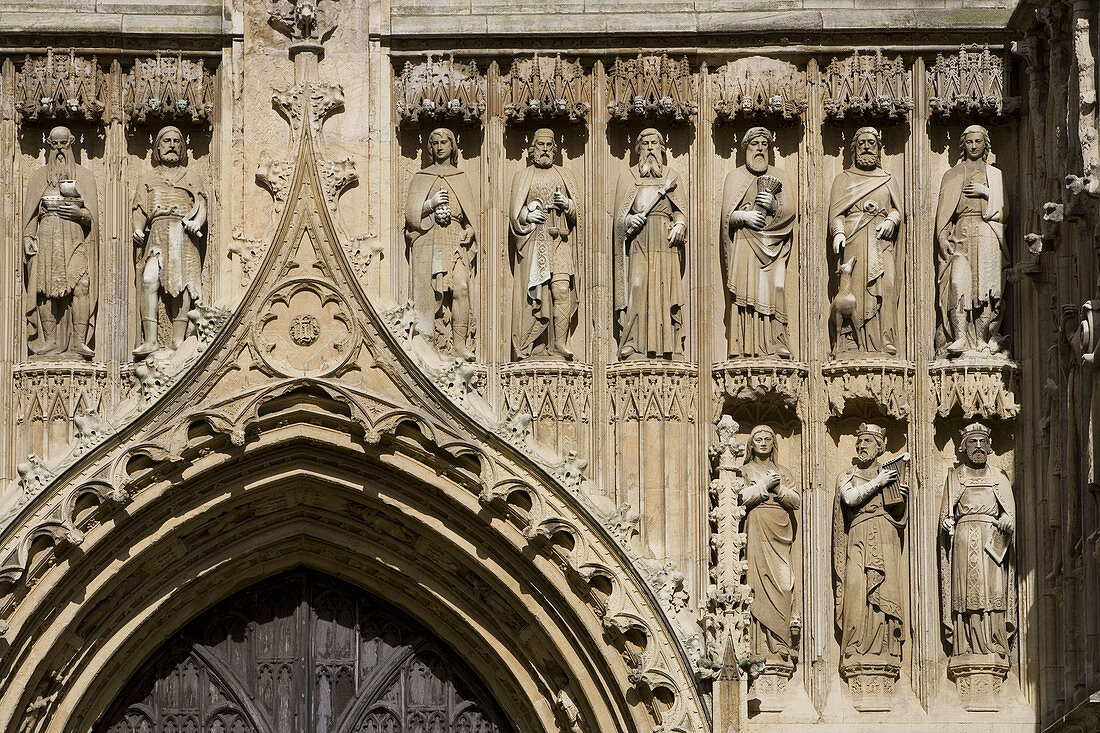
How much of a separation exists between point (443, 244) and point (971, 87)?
351 centimetres

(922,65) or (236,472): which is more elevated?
(922,65)

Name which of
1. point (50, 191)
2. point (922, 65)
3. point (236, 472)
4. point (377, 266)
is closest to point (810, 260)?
point (922, 65)

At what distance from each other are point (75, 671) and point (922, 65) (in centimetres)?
662

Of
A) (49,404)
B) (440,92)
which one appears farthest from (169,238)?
(440,92)

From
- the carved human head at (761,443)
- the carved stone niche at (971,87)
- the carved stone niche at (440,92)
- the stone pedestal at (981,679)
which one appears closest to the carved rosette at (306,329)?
the carved stone niche at (440,92)

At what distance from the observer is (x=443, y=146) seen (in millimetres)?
15852

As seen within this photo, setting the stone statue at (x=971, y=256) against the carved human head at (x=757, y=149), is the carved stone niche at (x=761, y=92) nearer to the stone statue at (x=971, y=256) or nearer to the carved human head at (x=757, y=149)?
the carved human head at (x=757, y=149)

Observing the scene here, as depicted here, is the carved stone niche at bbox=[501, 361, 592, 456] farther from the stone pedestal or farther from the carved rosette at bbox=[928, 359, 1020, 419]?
the stone pedestal

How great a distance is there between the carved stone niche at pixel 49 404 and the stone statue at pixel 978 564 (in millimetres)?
5392

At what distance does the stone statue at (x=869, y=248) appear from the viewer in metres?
15.6

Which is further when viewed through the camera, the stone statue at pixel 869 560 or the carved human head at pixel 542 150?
the carved human head at pixel 542 150

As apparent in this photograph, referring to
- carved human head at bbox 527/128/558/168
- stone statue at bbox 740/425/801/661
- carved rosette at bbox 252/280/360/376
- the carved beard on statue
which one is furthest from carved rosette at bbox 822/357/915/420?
carved rosette at bbox 252/280/360/376

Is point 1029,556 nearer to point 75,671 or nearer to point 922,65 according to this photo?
point 922,65

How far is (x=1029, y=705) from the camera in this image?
15.2m
